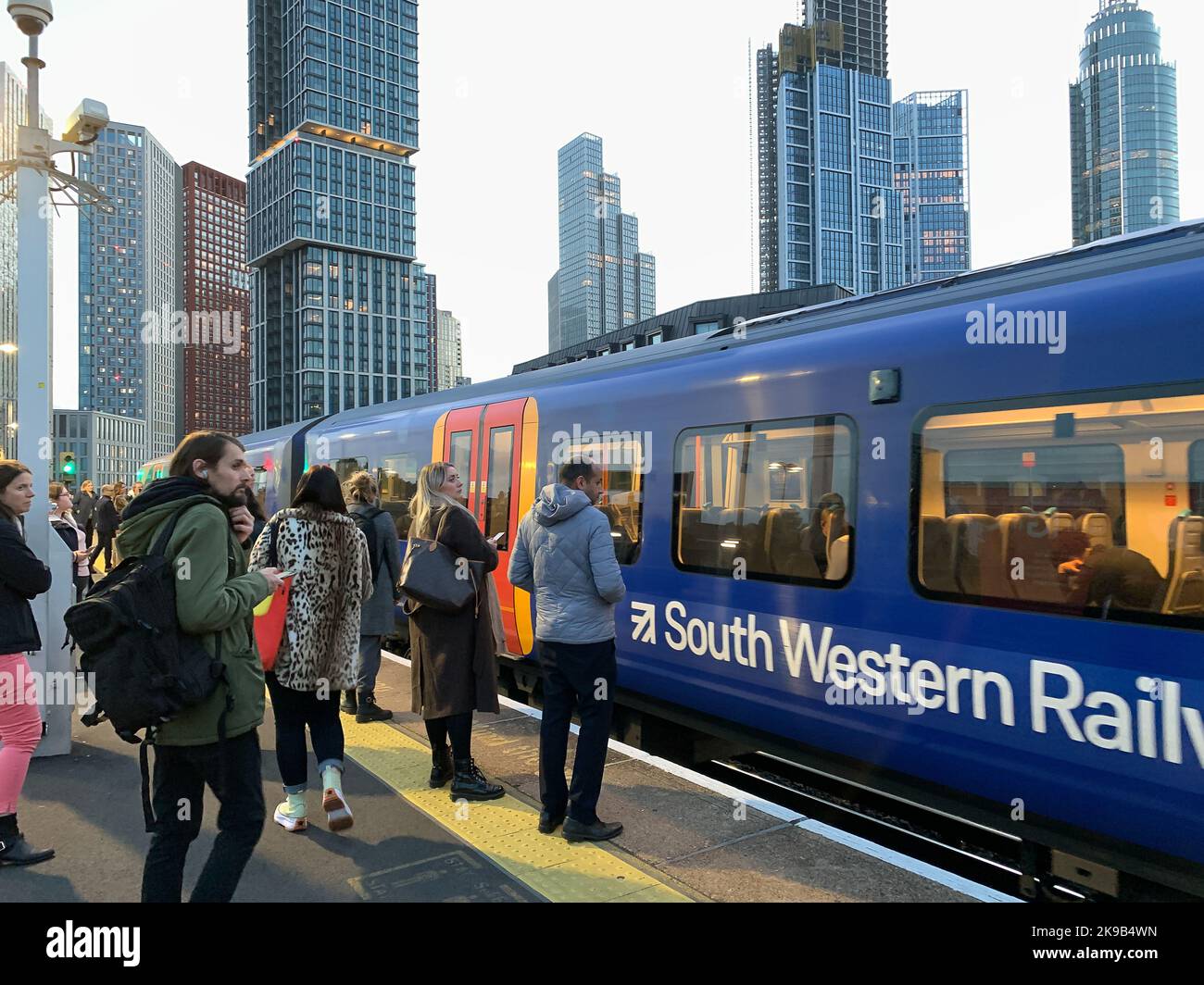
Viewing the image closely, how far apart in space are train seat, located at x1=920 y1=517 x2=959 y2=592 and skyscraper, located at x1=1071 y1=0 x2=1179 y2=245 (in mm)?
188100

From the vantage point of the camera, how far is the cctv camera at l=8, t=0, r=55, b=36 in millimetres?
5363

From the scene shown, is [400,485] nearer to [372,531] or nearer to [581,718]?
[372,531]

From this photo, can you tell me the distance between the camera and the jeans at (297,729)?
12.9ft

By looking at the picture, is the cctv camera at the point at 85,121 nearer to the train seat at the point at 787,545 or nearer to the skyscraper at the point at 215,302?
the train seat at the point at 787,545

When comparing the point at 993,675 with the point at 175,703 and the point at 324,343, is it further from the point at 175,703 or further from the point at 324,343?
the point at 324,343

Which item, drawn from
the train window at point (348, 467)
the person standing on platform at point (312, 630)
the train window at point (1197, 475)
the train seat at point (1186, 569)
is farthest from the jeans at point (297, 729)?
the train window at point (348, 467)

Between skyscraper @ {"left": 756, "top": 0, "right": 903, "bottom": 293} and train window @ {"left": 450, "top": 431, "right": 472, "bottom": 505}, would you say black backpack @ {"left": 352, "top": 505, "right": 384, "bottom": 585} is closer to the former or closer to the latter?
train window @ {"left": 450, "top": 431, "right": 472, "bottom": 505}

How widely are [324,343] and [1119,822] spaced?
413ft

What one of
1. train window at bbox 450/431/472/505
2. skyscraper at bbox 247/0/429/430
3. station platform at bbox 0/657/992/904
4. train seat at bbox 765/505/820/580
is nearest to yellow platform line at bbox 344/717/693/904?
station platform at bbox 0/657/992/904

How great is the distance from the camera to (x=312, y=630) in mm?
3934

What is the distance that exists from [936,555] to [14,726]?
429 centimetres

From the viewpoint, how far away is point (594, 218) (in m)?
195
